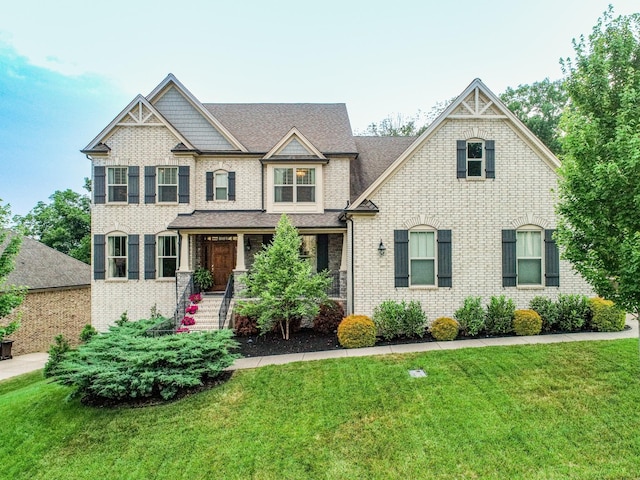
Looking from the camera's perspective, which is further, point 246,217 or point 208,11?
point 208,11

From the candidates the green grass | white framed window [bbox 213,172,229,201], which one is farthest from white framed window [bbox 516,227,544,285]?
white framed window [bbox 213,172,229,201]

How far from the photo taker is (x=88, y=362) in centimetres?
736

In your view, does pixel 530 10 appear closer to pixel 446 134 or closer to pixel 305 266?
pixel 446 134

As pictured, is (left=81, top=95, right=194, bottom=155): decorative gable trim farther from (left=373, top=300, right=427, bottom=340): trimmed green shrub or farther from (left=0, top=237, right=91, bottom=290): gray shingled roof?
(left=373, top=300, right=427, bottom=340): trimmed green shrub

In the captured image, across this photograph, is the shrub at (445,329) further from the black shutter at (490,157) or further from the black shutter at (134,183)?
the black shutter at (134,183)

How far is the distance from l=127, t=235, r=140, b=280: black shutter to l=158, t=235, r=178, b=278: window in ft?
2.73

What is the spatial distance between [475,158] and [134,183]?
41.8 feet

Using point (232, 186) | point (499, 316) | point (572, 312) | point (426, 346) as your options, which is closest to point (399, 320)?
point (426, 346)

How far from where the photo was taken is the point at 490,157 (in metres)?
10.9

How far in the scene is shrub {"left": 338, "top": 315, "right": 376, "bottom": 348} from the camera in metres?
9.67

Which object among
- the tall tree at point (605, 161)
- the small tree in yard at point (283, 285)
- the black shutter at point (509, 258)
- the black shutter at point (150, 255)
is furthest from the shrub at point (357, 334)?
the black shutter at point (150, 255)

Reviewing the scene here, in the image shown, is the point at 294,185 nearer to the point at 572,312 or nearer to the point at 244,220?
the point at 244,220

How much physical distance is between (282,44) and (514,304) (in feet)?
78.7

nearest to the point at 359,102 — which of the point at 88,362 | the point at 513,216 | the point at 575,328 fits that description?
the point at 513,216
